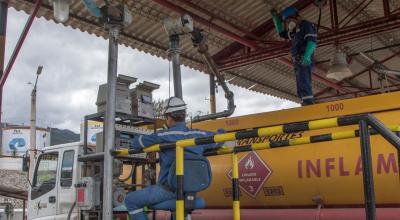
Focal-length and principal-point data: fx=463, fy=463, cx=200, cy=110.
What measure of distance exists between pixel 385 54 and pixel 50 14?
38.3 feet

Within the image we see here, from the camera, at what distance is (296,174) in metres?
5.52

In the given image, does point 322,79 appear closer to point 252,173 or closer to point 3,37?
point 252,173

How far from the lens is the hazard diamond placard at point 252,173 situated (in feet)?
19.1

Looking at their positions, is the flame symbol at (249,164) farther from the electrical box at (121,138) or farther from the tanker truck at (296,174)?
the electrical box at (121,138)

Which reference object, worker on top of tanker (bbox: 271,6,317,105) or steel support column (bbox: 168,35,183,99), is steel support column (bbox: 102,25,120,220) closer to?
steel support column (bbox: 168,35,183,99)

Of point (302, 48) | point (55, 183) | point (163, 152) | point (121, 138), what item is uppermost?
point (302, 48)

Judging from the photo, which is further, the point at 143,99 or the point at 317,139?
the point at 143,99

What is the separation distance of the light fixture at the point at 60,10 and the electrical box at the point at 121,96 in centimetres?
99

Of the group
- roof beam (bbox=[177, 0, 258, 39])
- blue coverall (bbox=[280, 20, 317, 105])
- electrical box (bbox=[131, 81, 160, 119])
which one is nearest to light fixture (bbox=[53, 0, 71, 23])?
electrical box (bbox=[131, 81, 160, 119])

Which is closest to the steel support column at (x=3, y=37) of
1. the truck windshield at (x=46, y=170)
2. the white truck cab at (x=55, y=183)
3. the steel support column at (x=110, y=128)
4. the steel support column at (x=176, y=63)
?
the truck windshield at (x=46, y=170)

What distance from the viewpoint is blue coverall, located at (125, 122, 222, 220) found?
451 cm

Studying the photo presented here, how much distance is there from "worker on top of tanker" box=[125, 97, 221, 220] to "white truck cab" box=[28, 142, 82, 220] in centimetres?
229

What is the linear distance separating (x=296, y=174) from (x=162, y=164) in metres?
1.78

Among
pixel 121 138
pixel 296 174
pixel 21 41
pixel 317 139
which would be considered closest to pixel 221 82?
pixel 121 138
